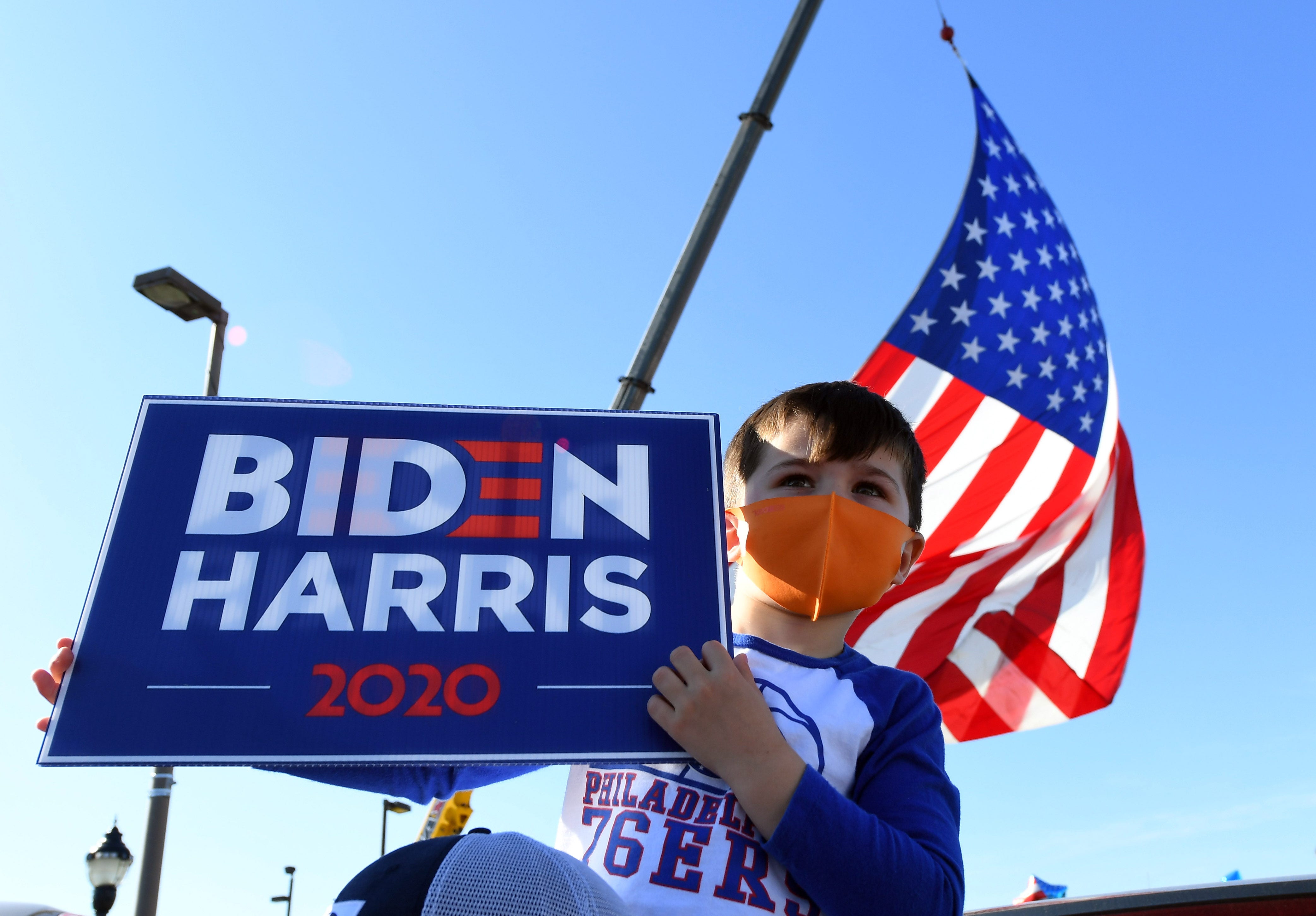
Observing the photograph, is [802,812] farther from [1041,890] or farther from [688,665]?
[1041,890]

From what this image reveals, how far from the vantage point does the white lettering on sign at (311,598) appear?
1720mm

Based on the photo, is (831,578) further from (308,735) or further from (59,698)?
(59,698)

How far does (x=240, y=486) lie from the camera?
187 cm

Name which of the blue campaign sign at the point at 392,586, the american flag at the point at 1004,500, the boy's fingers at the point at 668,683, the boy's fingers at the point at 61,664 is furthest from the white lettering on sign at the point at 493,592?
the american flag at the point at 1004,500

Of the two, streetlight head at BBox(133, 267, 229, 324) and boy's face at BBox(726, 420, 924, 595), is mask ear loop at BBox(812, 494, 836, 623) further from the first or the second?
streetlight head at BBox(133, 267, 229, 324)

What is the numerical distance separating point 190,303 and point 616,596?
303 inches

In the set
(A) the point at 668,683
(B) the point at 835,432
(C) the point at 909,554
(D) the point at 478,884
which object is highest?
(B) the point at 835,432

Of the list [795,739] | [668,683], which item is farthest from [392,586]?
[795,739]

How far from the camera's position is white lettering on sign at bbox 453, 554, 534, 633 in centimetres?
175

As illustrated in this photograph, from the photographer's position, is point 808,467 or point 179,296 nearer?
point 808,467

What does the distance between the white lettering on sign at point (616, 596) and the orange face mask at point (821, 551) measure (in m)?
0.32

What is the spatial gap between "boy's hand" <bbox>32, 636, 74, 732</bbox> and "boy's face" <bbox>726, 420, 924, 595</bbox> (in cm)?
125

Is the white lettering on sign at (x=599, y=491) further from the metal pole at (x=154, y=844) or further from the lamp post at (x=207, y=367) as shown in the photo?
the metal pole at (x=154, y=844)

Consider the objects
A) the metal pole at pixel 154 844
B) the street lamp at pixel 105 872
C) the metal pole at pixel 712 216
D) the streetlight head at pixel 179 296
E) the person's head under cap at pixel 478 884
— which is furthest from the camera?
the street lamp at pixel 105 872
